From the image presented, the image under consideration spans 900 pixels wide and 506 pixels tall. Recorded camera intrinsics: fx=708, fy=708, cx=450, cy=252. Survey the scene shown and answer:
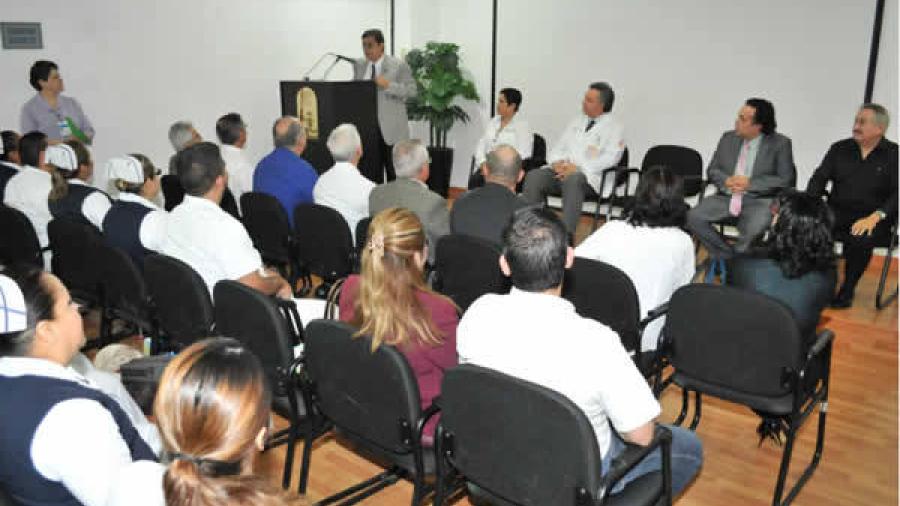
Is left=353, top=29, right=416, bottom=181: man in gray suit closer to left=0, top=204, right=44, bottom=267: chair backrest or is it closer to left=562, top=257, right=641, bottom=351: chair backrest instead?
left=0, top=204, right=44, bottom=267: chair backrest

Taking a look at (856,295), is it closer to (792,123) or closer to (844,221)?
(844,221)

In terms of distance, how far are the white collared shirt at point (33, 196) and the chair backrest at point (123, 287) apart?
1144mm

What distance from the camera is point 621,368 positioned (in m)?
1.74

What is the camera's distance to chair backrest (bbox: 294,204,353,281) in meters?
3.99

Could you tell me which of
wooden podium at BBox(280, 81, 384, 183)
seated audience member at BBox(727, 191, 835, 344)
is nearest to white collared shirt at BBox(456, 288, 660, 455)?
seated audience member at BBox(727, 191, 835, 344)

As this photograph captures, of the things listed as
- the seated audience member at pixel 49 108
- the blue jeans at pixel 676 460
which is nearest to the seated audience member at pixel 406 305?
the blue jeans at pixel 676 460

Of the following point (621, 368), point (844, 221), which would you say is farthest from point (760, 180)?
point (621, 368)

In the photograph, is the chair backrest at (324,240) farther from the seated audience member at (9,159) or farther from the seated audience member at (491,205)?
the seated audience member at (9,159)

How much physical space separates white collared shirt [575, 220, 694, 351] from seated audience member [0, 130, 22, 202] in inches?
154

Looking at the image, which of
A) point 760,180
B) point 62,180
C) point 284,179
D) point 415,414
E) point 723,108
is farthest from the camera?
point 723,108

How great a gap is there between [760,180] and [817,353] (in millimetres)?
2951

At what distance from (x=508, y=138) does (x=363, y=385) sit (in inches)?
182

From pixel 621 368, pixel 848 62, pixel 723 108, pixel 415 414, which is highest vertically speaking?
pixel 848 62

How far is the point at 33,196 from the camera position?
13.8 ft
